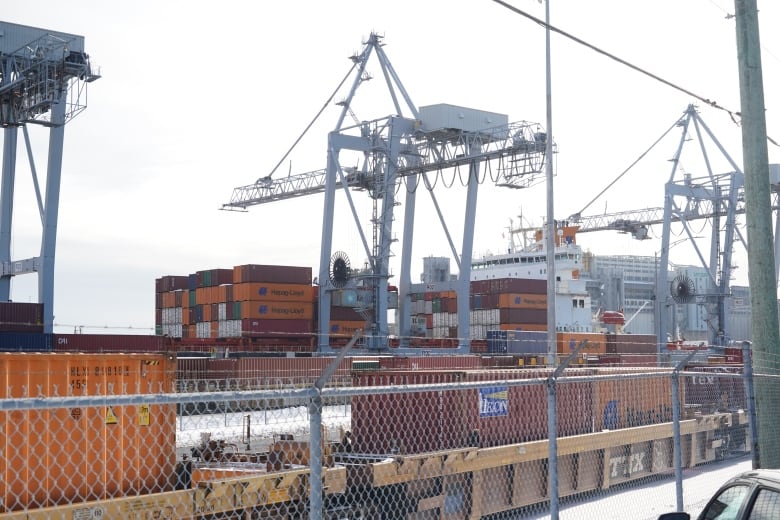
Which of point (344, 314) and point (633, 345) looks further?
point (344, 314)

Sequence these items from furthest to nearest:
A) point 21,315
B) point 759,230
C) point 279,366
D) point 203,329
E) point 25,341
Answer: point 203,329 → point 279,366 → point 21,315 → point 25,341 → point 759,230

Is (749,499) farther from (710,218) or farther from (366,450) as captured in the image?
(710,218)

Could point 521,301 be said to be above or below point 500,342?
above

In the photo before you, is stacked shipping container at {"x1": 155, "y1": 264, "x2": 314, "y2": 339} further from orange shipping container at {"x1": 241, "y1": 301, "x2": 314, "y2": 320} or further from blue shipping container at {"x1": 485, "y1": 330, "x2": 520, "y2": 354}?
blue shipping container at {"x1": 485, "y1": 330, "x2": 520, "y2": 354}

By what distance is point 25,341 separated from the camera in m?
26.3

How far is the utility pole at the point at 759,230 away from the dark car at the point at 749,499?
16.2 feet

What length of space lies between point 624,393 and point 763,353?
6.94m

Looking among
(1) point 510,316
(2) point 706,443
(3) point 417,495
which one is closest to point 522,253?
(1) point 510,316

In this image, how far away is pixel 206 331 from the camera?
4875 centimetres

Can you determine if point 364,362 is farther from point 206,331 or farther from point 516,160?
point 206,331

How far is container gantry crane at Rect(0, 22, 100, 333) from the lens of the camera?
30.1 metres

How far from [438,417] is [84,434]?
214 inches

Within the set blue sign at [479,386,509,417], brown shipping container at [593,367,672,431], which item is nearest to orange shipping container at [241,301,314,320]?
brown shipping container at [593,367,672,431]

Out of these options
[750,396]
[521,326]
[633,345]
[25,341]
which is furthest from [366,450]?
[521,326]
